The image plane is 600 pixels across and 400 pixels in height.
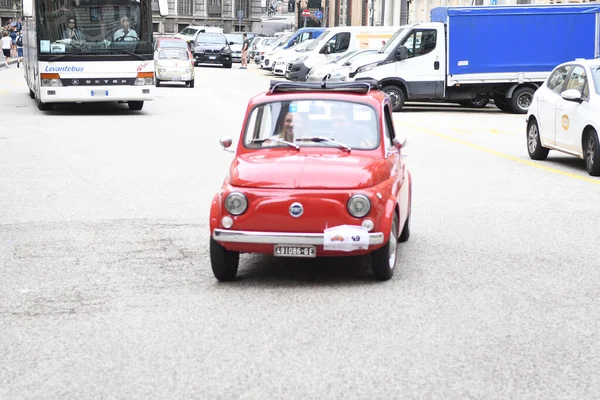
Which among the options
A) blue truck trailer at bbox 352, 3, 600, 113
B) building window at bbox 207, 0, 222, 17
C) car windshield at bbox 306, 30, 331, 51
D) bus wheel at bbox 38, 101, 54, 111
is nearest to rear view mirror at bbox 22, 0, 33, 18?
bus wheel at bbox 38, 101, 54, 111

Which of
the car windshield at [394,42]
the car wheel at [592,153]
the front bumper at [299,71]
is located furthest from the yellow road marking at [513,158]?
the front bumper at [299,71]

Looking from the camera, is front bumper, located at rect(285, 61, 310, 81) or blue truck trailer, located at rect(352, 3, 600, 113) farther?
front bumper, located at rect(285, 61, 310, 81)

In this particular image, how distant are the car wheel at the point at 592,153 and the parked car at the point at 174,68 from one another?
23.9 meters

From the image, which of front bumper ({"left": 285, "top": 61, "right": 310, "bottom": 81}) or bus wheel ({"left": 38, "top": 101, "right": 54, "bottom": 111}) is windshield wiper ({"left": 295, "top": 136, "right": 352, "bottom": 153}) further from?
front bumper ({"left": 285, "top": 61, "right": 310, "bottom": 81})

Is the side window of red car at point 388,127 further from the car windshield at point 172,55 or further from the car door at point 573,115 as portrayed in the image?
the car windshield at point 172,55

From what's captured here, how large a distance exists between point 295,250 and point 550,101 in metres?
9.93

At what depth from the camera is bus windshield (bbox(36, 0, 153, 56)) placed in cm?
2527

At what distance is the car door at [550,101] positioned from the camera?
665 inches

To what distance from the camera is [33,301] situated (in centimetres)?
770

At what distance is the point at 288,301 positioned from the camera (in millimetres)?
7734

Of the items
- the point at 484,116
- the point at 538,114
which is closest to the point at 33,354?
the point at 538,114

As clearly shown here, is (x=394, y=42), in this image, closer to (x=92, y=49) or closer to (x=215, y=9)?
(x=92, y=49)

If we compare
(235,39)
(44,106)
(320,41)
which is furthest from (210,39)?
(44,106)

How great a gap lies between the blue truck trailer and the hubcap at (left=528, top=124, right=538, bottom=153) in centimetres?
1085
